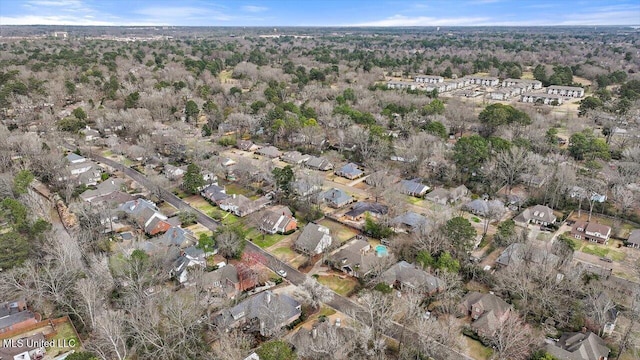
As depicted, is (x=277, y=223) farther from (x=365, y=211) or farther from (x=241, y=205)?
(x=365, y=211)

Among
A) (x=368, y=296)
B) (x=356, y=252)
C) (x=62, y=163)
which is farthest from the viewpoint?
(x=62, y=163)

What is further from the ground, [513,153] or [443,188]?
[513,153]

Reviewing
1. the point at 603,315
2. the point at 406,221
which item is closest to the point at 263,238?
the point at 406,221

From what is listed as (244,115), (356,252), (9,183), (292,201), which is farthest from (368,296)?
(244,115)

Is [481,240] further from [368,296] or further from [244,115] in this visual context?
[244,115]

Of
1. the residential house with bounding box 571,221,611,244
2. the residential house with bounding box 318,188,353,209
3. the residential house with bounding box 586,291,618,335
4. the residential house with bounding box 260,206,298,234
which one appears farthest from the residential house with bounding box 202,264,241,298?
the residential house with bounding box 571,221,611,244

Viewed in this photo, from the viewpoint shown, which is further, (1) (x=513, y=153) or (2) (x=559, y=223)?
(1) (x=513, y=153)

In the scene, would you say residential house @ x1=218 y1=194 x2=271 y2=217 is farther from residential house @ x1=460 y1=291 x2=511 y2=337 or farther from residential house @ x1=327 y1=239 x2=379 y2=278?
residential house @ x1=460 y1=291 x2=511 y2=337
